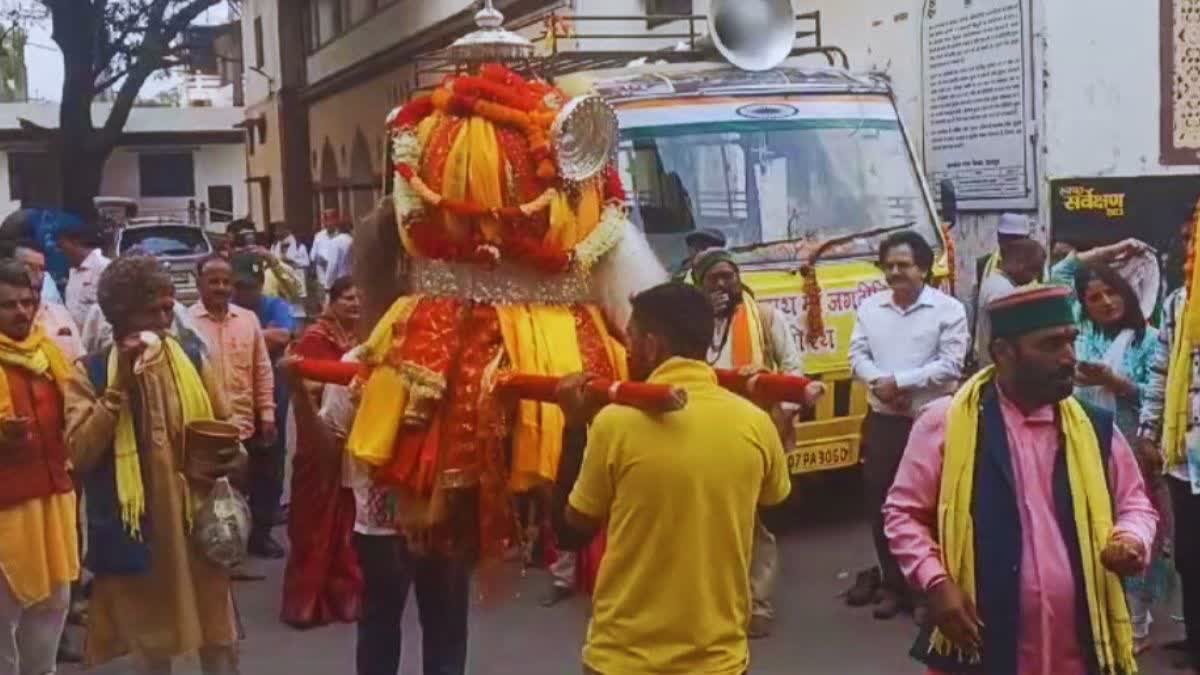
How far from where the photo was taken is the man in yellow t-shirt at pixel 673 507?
4.05 meters

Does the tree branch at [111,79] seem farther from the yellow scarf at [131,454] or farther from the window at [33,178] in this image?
the yellow scarf at [131,454]

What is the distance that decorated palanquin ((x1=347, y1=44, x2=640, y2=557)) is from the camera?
4.25 metres

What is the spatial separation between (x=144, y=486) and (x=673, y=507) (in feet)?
6.85

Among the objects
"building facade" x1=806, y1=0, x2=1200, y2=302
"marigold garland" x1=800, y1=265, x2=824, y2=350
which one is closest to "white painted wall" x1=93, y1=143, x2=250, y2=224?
"building facade" x1=806, y1=0, x2=1200, y2=302

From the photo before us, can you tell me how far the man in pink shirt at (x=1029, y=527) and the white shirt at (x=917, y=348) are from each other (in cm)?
365

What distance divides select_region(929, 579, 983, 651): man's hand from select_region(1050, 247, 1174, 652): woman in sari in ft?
10.3

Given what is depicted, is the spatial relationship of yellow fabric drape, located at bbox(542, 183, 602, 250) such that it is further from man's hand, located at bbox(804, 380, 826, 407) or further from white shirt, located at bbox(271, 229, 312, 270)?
white shirt, located at bbox(271, 229, 312, 270)

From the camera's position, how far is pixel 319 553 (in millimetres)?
7965

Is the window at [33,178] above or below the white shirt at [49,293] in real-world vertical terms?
above

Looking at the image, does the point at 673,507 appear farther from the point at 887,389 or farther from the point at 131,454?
the point at 887,389

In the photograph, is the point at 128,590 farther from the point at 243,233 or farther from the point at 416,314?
the point at 243,233

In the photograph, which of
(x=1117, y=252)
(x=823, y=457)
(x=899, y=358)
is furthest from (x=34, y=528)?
(x=1117, y=252)

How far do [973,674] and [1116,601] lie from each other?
364 mm

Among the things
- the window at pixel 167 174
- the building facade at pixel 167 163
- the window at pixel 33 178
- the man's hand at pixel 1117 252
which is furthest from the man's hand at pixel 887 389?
the window at pixel 167 174
